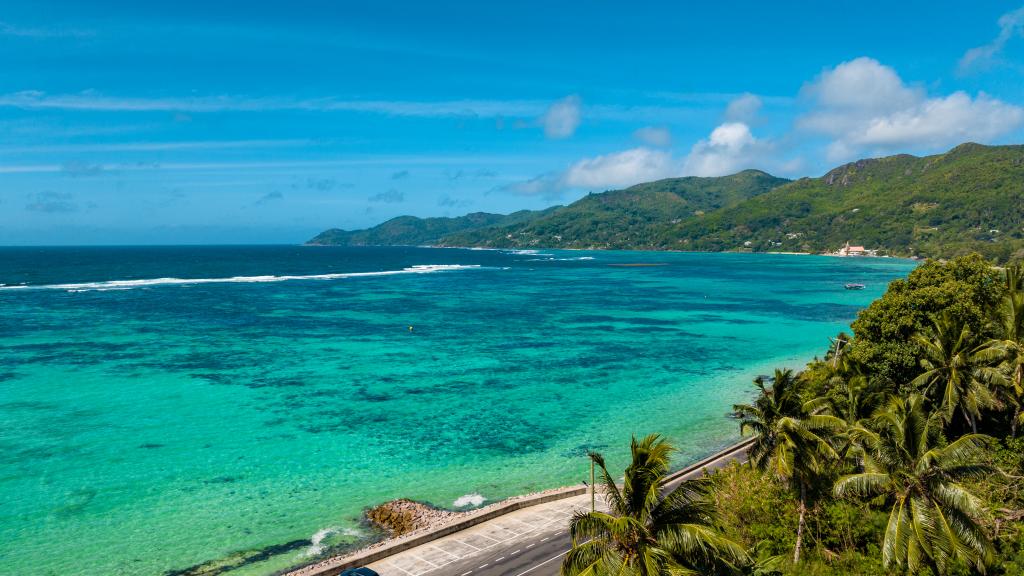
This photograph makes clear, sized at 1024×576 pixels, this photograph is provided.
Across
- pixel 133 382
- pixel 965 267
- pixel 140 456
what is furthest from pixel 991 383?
pixel 133 382

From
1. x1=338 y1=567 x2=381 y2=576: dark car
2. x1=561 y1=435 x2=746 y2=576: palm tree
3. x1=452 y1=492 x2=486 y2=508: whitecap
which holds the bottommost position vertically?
x1=452 y1=492 x2=486 y2=508: whitecap

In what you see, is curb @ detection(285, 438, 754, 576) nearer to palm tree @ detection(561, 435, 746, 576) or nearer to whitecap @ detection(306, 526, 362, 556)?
whitecap @ detection(306, 526, 362, 556)

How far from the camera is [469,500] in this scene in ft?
129

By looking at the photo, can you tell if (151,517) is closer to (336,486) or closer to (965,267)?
(336,486)

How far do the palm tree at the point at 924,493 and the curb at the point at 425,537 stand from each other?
1164 centimetres

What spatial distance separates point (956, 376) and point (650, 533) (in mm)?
25222

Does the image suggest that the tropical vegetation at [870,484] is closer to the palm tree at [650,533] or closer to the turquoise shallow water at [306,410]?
the palm tree at [650,533]

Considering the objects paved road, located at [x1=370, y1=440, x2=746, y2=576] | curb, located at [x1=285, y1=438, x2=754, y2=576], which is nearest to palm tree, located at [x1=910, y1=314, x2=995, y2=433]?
curb, located at [x1=285, y1=438, x2=754, y2=576]

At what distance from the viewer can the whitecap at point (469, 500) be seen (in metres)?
38.7

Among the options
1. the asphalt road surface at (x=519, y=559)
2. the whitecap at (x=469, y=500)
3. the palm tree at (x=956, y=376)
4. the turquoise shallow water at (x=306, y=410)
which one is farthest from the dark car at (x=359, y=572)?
the palm tree at (x=956, y=376)

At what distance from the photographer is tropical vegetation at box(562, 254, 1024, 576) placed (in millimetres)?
16641

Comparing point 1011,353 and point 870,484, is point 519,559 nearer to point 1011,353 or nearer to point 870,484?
point 870,484

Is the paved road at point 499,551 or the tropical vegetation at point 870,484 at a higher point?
the tropical vegetation at point 870,484

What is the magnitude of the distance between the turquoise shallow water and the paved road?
246 inches
